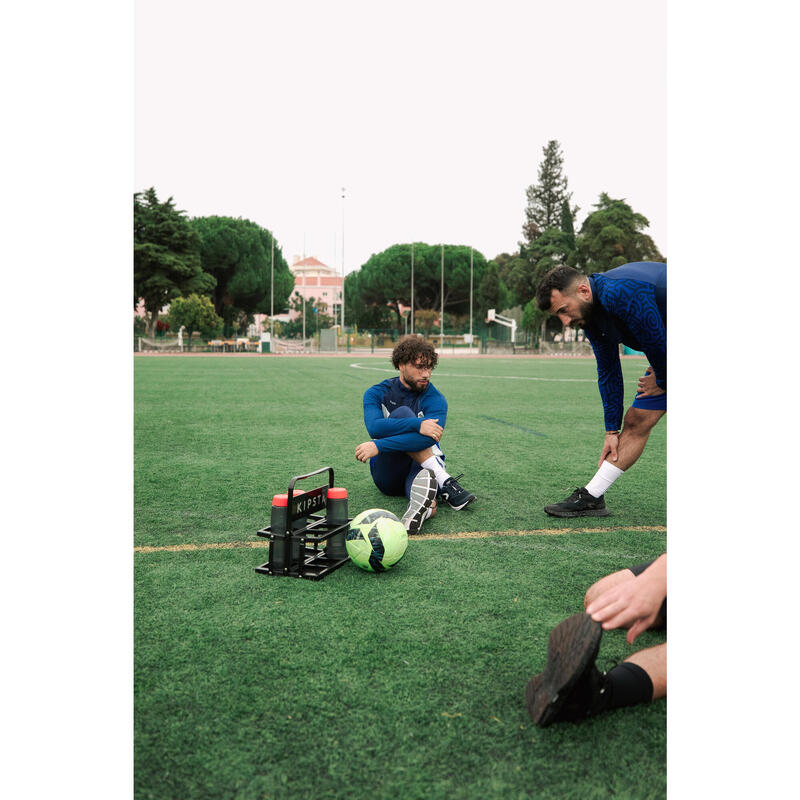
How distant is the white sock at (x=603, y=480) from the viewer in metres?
4.56

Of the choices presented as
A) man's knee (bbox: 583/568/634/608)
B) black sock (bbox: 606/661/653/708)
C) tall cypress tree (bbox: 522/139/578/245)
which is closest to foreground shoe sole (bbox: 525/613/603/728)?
black sock (bbox: 606/661/653/708)

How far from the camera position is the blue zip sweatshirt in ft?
14.4

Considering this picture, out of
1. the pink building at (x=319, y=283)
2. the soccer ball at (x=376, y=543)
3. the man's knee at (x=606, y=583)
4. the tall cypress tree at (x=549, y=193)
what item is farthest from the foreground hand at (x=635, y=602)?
the pink building at (x=319, y=283)

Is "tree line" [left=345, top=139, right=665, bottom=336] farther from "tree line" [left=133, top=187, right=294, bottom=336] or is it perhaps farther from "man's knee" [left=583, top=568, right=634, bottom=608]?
"man's knee" [left=583, top=568, right=634, bottom=608]

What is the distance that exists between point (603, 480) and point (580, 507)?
24cm

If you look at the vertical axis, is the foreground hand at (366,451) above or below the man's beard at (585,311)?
below

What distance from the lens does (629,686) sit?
82.7 inches

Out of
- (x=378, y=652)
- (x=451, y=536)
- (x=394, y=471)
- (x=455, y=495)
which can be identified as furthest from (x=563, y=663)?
(x=394, y=471)

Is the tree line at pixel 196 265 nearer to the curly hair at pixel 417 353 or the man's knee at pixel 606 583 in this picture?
the curly hair at pixel 417 353

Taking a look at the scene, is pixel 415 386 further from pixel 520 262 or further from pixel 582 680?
pixel 520 262

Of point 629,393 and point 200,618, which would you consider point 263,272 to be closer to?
point 629,393
